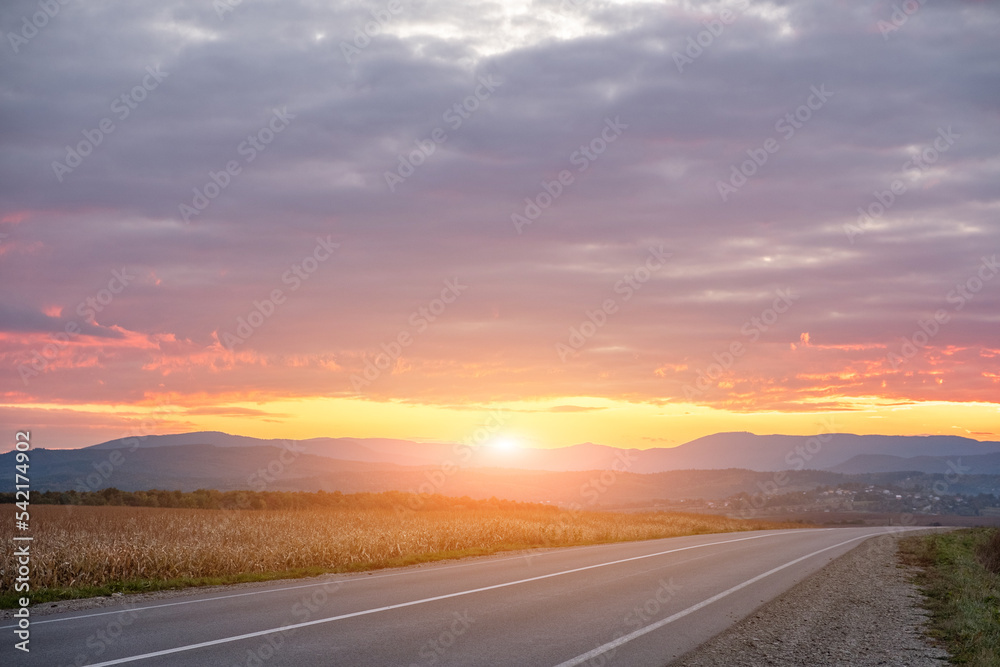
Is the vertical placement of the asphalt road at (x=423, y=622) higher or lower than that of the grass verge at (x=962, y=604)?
higher

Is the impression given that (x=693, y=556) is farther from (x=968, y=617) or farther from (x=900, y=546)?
(x=900, y=546)

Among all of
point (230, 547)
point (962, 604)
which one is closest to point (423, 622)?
point (230, 547)

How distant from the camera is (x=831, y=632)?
39.1 feet

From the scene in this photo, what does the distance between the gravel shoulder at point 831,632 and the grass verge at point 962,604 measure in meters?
0.31

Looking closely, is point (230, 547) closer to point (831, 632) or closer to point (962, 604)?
point (831, 632)

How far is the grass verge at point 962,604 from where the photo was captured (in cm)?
1061

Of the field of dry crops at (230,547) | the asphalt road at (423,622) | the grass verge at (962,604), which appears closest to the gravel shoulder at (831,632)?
the grass verge at (962,604)

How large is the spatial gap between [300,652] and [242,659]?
70cm

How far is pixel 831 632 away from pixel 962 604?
196 inches

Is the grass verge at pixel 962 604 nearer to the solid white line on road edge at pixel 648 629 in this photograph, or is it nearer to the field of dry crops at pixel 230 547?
the solid white line on road edge at pixel 648 629

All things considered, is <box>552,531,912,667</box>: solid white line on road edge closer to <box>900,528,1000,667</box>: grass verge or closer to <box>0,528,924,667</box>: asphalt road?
<box>0,528,924,667</box>: asphalt road

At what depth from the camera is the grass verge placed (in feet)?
34.8

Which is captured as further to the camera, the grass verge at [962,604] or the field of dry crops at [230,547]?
the field of dry crops at [230,547]

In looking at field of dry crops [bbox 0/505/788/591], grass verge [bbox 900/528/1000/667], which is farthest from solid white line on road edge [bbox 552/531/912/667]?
field of dry crops [bbox 0/505/788/591]
